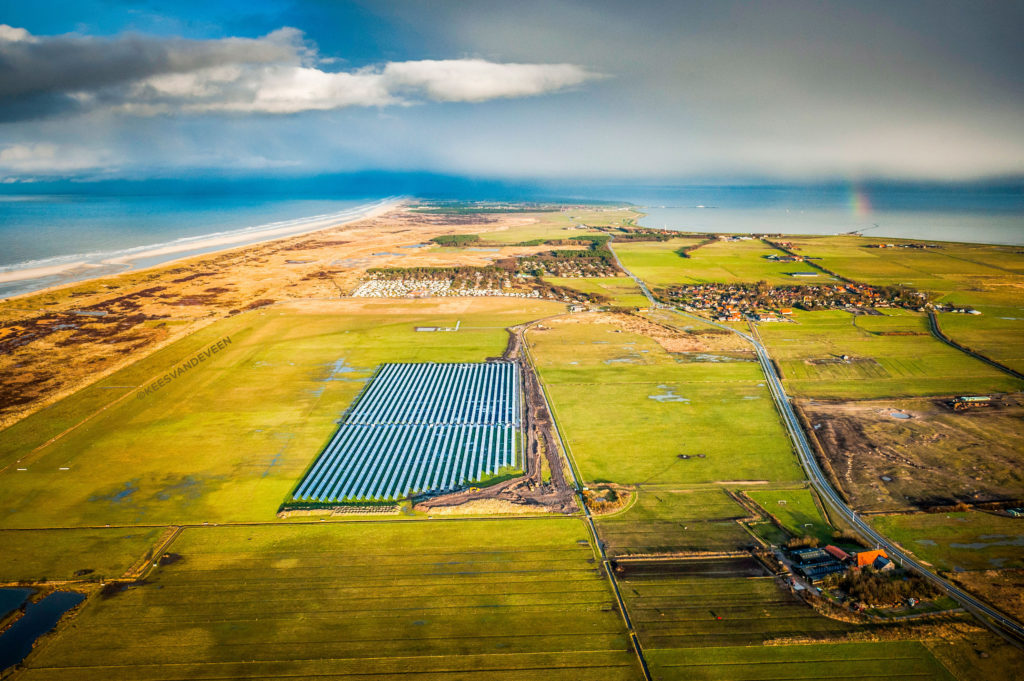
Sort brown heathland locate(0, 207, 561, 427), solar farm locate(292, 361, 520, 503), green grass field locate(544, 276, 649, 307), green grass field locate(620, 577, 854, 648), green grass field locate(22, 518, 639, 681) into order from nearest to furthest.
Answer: green grass field locate(22, 518, 639, 681) < green grass field locate(620, 577, 854, 648) < solar farm locate(292, 361, 520, 503) < brown heathland locate(0, 207, 561, 427) < green grass field locate(544, 276, 649, 307)

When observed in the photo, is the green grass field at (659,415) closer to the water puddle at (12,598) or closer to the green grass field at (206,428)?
the green grass field at (206,428)

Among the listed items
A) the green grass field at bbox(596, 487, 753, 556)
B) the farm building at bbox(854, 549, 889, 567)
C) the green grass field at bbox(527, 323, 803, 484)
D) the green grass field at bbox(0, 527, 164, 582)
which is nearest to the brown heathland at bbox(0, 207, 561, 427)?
the green grass field at bbox(0, 527, 164, 582)

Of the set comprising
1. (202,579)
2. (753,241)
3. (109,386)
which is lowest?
(202,579)

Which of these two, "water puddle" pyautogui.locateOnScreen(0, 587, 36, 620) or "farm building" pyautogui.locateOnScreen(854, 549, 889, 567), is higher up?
"farm building" pyautogui.locateOnScreen(854, 549, 889, 567)

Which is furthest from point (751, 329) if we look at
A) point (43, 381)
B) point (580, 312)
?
point (43, 381)

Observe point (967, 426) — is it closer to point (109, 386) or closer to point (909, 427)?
point (909, 427)

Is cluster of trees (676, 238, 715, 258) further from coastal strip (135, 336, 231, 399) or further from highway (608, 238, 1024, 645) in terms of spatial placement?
coastal strip (135, 336, 231, 399)

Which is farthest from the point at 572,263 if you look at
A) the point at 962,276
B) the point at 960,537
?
the point at 960,537
